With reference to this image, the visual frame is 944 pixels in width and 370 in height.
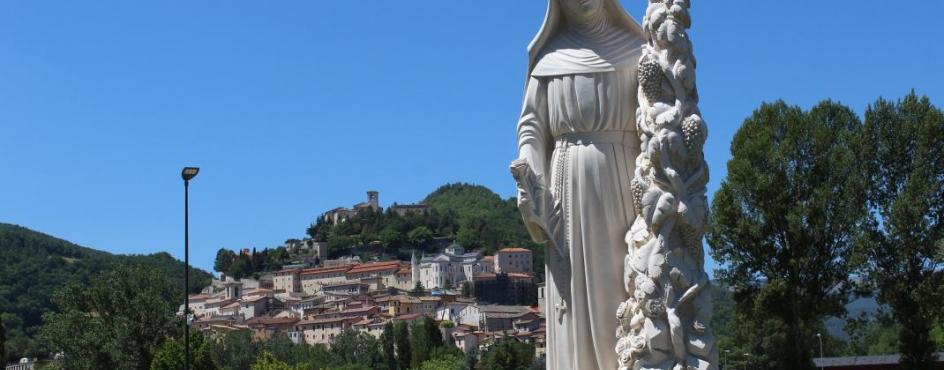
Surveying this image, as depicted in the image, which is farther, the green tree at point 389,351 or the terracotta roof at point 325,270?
the terracotta roof at point 325,270

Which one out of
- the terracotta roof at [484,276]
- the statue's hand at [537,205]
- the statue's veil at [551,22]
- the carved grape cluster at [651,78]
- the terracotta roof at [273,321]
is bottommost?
the statue's hand at [537,205]

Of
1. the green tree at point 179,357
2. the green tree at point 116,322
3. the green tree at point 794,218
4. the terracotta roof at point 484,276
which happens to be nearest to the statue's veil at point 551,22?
the green tree at point 794,218

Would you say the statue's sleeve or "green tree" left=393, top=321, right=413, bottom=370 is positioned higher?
"green tree" left=393, top=321, right=413, bottom=370

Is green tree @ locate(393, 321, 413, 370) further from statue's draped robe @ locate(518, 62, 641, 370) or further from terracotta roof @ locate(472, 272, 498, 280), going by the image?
statue's draped robe @ locate(518, 62, 641, 370)

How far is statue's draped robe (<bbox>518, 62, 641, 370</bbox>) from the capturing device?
11.5 m

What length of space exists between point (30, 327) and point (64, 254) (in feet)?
152

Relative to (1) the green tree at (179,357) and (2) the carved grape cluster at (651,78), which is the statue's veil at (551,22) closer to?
(2) the carved grape cluster at (651,78)

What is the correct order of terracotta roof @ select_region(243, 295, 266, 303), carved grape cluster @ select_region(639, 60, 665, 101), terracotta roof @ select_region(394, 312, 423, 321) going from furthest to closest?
terracotta roof @ select_region(243, 295, 266, 303)
terracotta roof @ select_region(394, 312, 423, 321)
carved grape cluster @ select_region(639, 60, 665, 101)

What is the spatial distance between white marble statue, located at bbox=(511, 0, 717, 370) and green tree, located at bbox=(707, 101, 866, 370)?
18621 millimetres

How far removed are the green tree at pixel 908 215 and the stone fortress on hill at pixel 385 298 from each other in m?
106

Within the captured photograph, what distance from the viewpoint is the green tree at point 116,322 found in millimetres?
48844

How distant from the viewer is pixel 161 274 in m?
51.8

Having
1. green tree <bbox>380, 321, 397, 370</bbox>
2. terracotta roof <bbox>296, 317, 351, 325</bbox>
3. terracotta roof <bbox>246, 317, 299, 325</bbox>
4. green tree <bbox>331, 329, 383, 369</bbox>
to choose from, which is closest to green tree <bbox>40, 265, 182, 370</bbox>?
green tree <bbox>380, 321, 397, 370</bbox>

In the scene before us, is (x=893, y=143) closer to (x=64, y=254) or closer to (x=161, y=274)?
(x=161, y=274)
